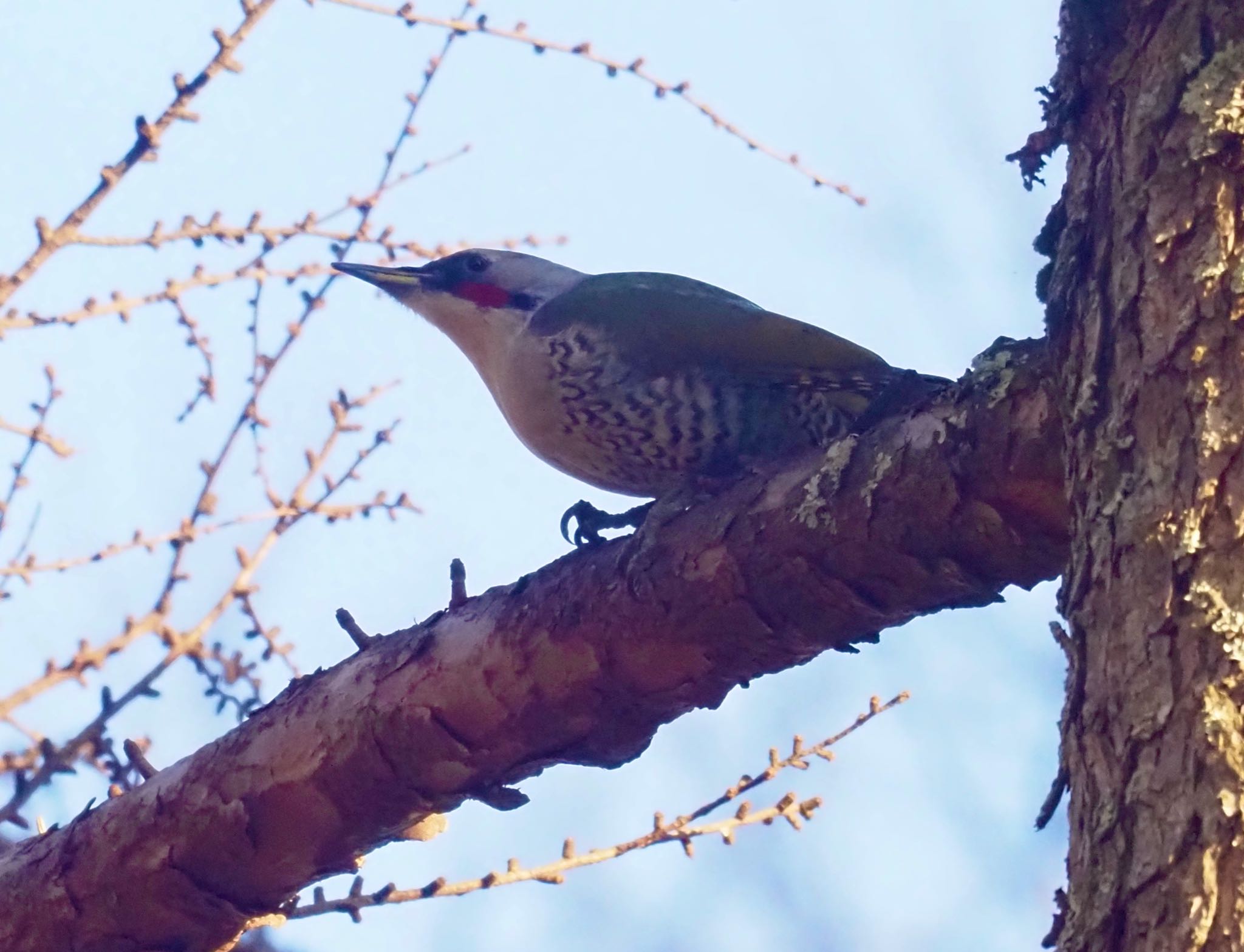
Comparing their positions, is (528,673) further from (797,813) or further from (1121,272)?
(1121,272)

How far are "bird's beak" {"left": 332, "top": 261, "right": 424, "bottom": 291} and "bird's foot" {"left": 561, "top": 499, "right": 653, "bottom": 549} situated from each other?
1.03 metres

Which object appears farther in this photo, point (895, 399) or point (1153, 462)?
point (895, 399)

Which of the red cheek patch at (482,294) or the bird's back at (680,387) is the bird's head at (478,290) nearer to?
the red cheek patch at (482,294)

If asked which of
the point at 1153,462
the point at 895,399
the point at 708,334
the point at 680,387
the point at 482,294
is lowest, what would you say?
the point at 1153,462

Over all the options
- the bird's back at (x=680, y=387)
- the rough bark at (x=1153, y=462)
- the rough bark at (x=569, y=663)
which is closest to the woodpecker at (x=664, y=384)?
the bird's back at (x=680, y=387)

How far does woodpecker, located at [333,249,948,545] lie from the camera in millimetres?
3758

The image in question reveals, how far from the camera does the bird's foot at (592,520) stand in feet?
12.2

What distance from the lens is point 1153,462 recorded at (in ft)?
5.87

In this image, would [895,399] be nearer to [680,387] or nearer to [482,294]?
[680,387]

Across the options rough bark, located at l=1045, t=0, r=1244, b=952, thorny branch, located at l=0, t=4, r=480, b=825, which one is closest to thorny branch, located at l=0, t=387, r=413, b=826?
thorny branch, located at l=0, t=4, r=480, b=825

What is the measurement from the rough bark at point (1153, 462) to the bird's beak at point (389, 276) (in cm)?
263

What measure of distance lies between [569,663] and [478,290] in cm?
222

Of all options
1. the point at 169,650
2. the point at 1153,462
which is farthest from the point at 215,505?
the point at 1153,462

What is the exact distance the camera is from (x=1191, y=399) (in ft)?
5.87
